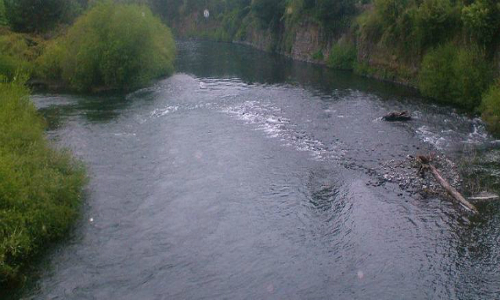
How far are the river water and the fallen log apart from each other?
0.42 metres

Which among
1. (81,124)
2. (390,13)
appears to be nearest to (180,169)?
(81,124)

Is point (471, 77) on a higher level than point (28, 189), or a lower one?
lower

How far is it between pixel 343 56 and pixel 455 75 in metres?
Answer: 21.1

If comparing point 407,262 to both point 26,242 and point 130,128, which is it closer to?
point 26,242

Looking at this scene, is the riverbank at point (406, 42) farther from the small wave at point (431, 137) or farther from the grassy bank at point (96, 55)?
the grassy bank at point (96, 55)

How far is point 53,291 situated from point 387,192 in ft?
49.1

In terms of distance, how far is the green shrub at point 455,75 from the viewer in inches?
1494

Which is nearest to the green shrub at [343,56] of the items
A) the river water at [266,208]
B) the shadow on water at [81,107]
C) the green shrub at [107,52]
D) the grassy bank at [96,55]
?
the river water at [266,208]

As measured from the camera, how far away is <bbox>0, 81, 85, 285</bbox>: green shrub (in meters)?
18.5

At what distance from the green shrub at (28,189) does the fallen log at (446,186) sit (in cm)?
1638

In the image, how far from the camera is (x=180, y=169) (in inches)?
1120

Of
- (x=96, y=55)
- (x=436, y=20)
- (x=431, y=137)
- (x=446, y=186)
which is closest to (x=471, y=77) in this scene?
(x=436, y=20)

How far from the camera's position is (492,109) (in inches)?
1284

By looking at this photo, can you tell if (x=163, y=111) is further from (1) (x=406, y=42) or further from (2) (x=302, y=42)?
(2) (x=302, y=42)
